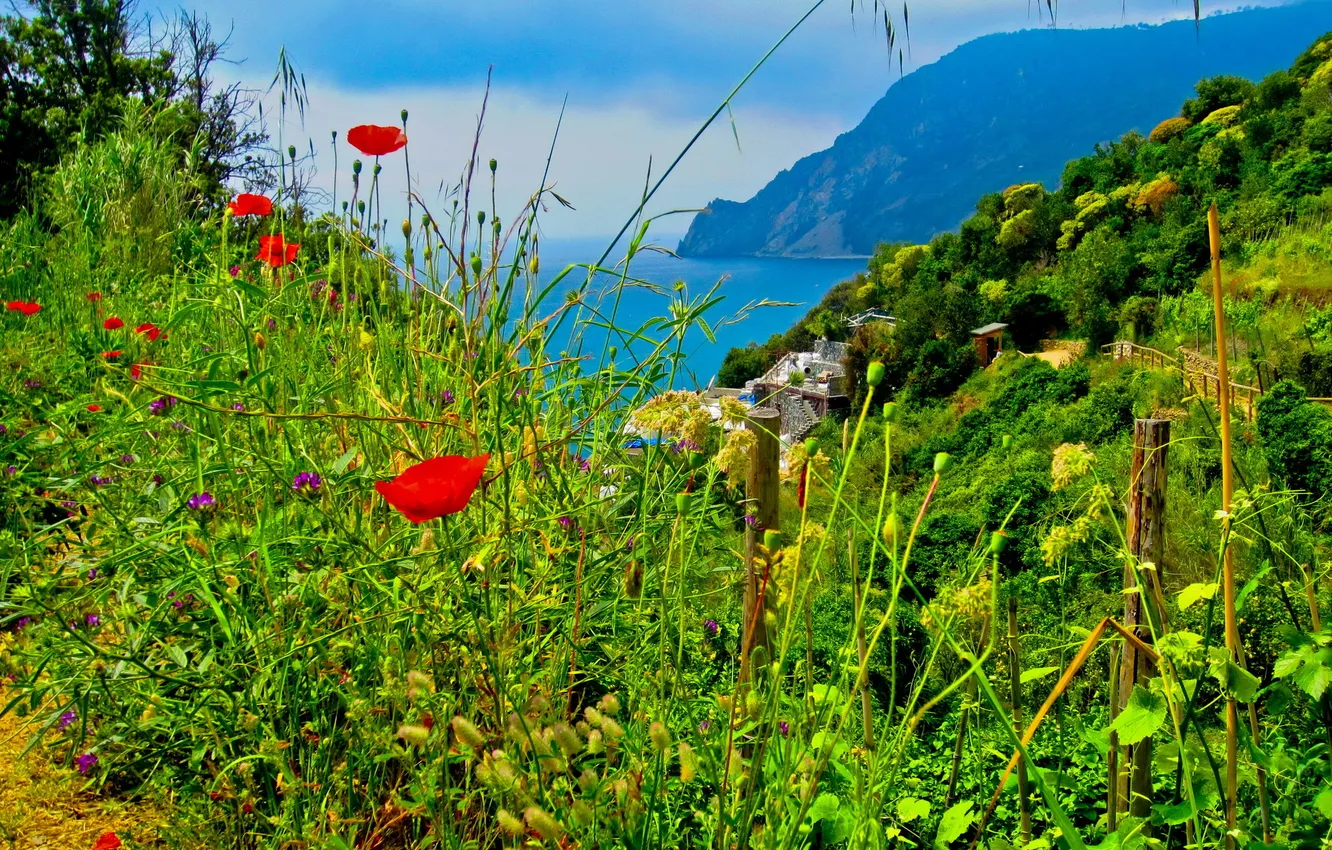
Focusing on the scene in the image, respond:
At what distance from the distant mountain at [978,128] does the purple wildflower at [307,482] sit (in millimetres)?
123212

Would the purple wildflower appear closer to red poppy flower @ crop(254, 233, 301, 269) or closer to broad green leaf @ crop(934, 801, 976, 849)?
red poppy flower @ crop(254, 233, 301, 269)

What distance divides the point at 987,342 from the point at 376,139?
2879 centimetres

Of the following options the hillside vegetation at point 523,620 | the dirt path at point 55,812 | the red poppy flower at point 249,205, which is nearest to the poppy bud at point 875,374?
the hillside vegetation at point 523,620

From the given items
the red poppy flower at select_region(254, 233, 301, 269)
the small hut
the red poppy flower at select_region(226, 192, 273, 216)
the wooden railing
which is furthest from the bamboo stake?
the small hut

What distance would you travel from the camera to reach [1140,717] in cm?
93

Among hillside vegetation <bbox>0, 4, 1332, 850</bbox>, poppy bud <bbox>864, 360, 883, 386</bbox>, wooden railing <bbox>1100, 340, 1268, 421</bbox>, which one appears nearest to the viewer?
poppy bud <bbox>864, 360, 883, 386</bbox>

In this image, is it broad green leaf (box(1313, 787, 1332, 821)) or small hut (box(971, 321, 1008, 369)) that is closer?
broad green leaf (box(1313, 787, 1332, 821))

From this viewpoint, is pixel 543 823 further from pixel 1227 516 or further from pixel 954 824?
pixel 1227 516

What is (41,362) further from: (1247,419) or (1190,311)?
(1190,311)

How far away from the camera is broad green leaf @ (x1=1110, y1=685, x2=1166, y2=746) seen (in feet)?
2.93

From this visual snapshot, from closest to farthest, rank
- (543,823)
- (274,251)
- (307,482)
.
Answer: (543,823) → (307,482) → (274,251)

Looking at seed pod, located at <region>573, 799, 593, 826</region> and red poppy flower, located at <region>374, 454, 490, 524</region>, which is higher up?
red poppy flower, located at <region>374, 454, 490, 524</region>

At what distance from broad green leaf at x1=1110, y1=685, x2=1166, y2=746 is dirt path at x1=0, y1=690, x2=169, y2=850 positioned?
1.25 meters

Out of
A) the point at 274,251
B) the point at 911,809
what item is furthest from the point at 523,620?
the point at 274,251
